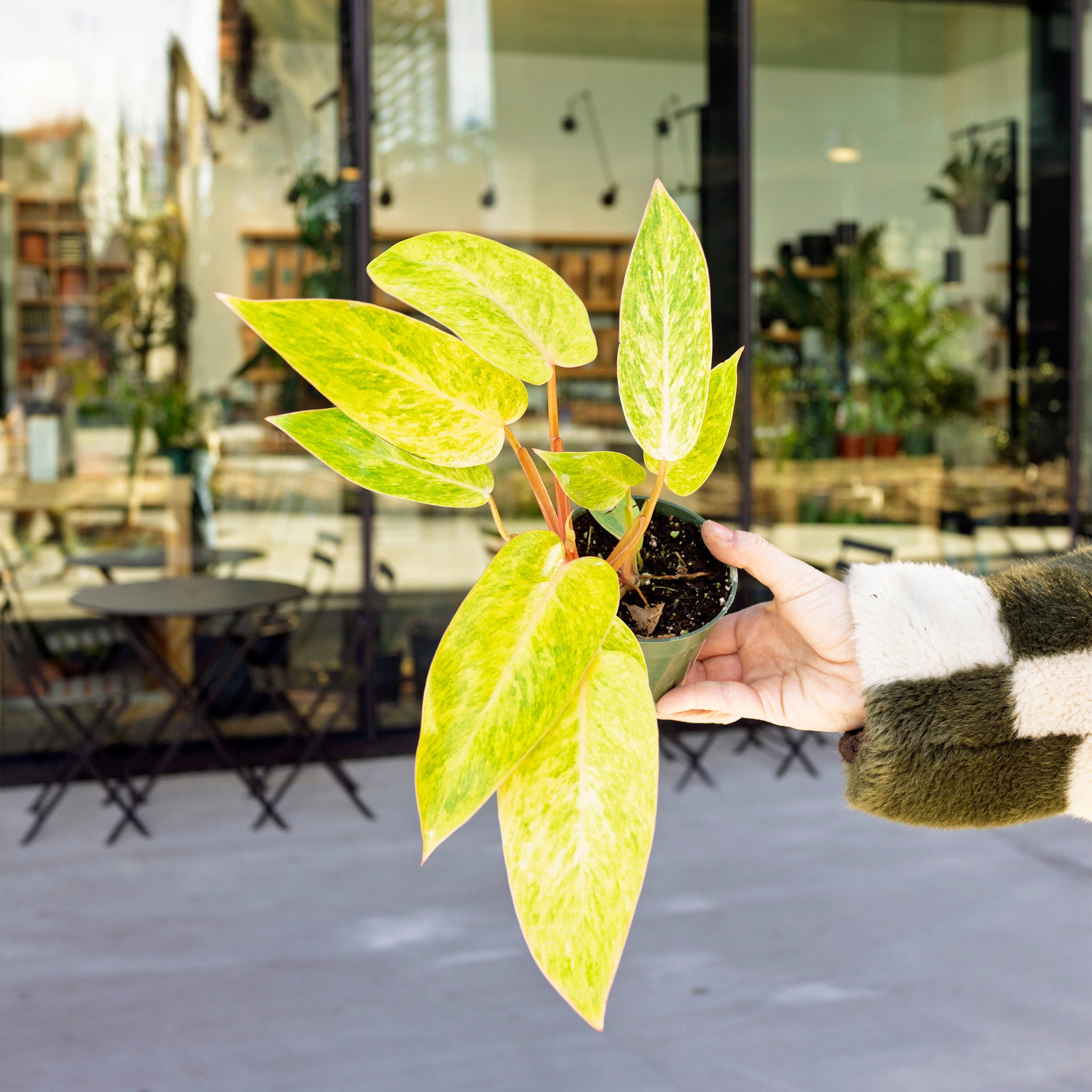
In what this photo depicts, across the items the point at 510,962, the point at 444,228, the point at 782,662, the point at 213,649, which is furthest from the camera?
the point at 444,228

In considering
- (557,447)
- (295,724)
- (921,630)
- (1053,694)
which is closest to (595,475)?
(557,447)

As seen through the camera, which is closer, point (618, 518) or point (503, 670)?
point (503, 670)

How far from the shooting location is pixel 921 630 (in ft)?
3.22

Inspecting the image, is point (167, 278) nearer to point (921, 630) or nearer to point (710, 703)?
point (710, 703)

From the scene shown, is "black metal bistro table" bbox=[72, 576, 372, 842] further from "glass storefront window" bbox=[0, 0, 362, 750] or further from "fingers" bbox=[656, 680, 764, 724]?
"fingers" bbox=[656, 680, 764, 724]

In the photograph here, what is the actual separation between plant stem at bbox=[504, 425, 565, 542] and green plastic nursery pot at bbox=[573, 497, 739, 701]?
68mm

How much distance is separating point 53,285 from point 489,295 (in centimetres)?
456

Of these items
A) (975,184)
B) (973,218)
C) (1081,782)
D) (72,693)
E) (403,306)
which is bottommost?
(72,693)

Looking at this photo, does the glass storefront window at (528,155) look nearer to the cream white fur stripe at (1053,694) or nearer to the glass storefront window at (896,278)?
the glass storefront window at (896,278)

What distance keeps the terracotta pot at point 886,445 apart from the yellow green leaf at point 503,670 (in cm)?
479

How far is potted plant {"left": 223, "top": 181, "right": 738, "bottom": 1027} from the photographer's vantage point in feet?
1.94

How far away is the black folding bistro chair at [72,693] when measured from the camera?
349 centimetres

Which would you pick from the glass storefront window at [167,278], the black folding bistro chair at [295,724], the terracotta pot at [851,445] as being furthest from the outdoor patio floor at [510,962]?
the terracotta pot at [851,445]

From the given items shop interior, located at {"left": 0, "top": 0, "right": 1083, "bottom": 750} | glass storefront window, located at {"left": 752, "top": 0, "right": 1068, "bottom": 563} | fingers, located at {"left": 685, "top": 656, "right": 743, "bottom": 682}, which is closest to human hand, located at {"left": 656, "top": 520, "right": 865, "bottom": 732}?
fingers, located at {"left": 685, "top": 656, "right": 743, "bottom": 682}
